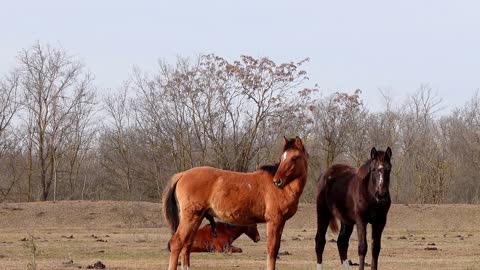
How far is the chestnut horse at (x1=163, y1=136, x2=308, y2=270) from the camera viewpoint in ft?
43.8

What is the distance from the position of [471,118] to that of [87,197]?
134 feet

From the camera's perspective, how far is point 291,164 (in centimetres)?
1346

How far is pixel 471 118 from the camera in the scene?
8031 cm

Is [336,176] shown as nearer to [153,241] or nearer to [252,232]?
[252,232]

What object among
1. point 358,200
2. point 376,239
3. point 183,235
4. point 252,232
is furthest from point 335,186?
point 252,232

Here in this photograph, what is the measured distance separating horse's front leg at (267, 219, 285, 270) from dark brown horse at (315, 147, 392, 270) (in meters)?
1.97

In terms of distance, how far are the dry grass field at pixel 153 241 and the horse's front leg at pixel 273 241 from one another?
13.6 feet

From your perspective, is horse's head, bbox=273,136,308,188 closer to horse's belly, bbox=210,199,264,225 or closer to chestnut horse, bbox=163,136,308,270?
chestnut horse, bbox=163,136,308,270

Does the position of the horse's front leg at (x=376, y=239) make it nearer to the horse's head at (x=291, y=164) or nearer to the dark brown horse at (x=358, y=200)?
the dark brown horse at (x=358, y=200)

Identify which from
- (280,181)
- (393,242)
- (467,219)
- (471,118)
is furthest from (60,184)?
(280,181)

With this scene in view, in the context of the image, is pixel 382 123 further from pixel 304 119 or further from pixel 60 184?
pixel 60 184

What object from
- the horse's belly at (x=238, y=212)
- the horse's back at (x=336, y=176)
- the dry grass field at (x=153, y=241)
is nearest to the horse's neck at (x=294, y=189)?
the horse's belly at (x=238, y=212)

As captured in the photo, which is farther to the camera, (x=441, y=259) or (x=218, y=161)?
(x=218, y=161)

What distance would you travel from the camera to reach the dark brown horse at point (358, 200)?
14049mm
